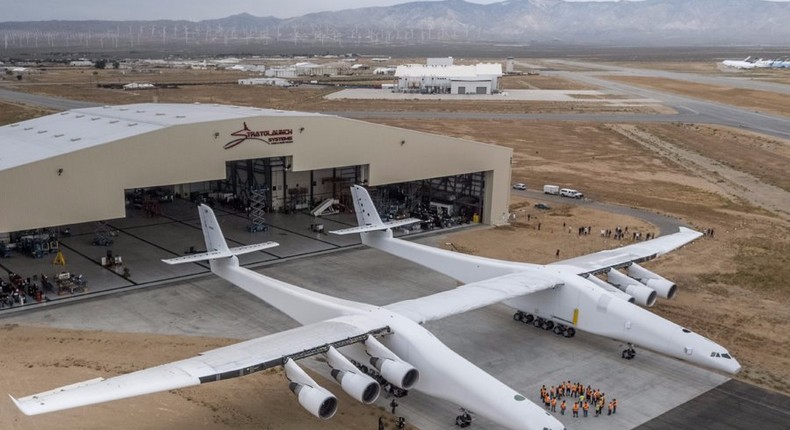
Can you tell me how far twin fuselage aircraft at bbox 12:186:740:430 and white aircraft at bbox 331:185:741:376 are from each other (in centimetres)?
6

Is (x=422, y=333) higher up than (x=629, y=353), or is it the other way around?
(x=422, y=333)

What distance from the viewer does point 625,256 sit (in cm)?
4088

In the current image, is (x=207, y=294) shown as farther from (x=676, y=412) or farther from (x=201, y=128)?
(x=676, y=412)

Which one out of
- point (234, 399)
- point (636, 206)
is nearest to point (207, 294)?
point (234, 399)

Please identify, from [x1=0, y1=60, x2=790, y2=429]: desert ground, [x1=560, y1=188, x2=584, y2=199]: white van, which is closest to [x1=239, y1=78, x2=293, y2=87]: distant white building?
[x1=0, y1=60, x2=790, y2=429]: desert ground

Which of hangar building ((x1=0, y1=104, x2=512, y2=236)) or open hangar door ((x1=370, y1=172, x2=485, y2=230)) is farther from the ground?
hangar building ((x1=0, y1=104, x2=512, y2=236))

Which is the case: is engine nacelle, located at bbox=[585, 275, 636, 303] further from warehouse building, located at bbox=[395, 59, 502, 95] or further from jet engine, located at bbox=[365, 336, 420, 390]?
warehouse building, located at bbox=[395, 59, 502, 95]

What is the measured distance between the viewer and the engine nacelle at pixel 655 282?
3731 cm

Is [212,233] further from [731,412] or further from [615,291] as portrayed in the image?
[731,412]

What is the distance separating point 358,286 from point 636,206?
3804cm

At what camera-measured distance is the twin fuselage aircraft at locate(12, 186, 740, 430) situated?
23016 millimetres

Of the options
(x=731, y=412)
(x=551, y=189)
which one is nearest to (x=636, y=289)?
(x=731, y=412)

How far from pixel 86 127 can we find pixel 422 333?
33889 mm

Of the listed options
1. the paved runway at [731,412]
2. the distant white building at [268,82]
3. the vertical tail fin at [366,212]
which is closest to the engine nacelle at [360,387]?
the paved runway at [731,412]
